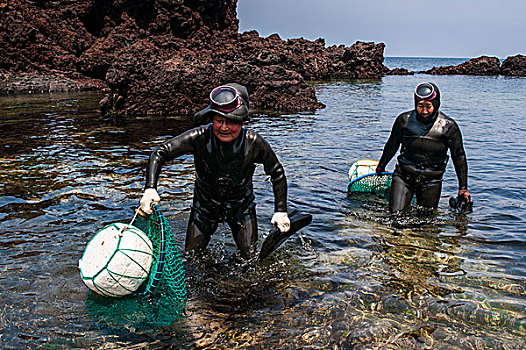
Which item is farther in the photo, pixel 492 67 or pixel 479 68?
pixel 479 68

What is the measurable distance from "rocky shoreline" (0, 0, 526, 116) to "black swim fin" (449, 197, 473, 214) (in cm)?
1483

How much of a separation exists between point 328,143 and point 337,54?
168ft

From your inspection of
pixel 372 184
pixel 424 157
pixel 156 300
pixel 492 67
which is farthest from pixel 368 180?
pixel 492 67

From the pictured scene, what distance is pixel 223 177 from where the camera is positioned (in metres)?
5.14

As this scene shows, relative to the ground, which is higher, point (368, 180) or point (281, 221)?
point (281, 221)

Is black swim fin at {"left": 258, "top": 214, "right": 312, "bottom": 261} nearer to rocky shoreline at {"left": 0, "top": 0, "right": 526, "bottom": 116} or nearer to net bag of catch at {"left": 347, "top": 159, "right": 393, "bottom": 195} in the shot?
net bag of catch at {"left": 347, "top": 159, "right": 393, "bottom": 195}

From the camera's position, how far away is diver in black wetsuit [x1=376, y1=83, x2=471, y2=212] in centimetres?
718

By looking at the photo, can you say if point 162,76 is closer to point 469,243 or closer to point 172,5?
point 469,243

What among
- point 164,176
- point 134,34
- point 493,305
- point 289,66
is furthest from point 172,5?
point 493,305

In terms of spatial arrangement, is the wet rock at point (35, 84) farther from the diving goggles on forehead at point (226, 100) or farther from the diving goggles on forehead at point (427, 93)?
the diving goggles on forehead at point (226, 100)

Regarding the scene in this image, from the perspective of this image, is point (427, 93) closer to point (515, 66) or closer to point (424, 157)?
point (424, 157)

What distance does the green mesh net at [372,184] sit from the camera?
28.4ft

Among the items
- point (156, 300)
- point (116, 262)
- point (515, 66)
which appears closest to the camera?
point (116, 262)

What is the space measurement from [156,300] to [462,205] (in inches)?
212
